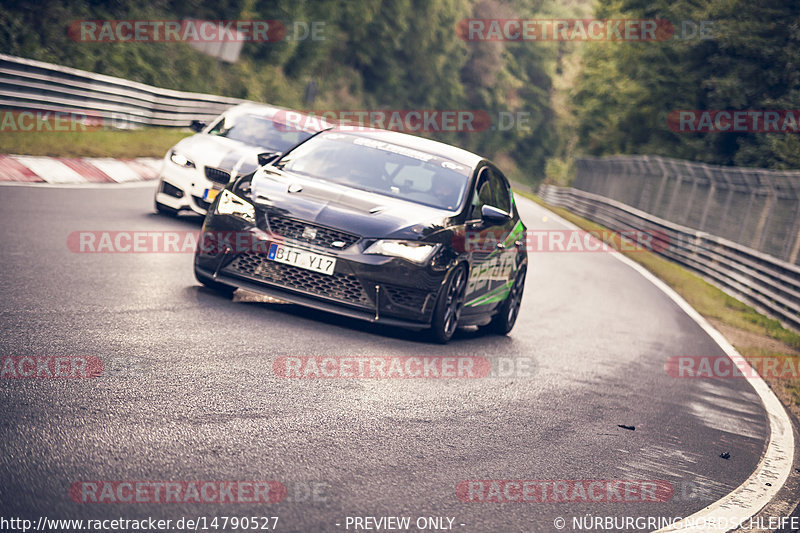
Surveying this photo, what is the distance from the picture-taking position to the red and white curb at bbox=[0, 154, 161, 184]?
15.5m

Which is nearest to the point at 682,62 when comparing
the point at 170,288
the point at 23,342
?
the point at 170,288

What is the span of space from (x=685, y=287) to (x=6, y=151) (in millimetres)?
12357

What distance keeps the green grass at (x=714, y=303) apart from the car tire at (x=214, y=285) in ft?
29.4

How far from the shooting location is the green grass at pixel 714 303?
16.2m

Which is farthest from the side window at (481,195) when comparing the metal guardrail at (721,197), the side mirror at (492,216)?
the metal guardrail at (721,197)

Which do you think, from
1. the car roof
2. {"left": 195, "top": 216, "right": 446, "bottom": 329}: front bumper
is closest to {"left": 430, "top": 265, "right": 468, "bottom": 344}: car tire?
{"left": 195, "top": 216, "right": 446, "bottom": 329}: front bumper

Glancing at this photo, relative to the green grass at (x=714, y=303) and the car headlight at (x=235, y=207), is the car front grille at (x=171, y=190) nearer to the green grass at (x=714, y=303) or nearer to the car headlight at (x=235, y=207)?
the car headlight at (x=235, y=207)

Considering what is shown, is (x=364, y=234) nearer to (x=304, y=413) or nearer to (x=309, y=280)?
(x=309, y=280)

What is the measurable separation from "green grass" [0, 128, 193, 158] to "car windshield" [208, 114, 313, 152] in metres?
4.28

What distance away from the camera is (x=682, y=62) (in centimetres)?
4322

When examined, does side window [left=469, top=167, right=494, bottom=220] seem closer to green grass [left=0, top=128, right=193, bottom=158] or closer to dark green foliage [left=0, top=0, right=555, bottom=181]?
green grass [left=0, top=128, right=193, bottom=158]

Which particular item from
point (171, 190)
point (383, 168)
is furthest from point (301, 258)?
point (171, 190)

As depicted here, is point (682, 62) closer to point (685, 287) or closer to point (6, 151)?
point (685, 287)

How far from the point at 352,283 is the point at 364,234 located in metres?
0.39
